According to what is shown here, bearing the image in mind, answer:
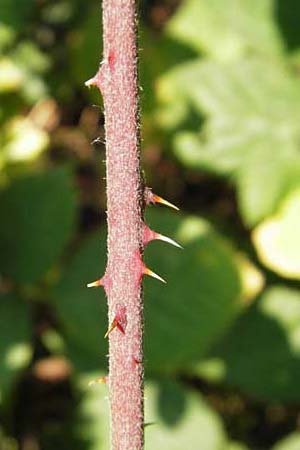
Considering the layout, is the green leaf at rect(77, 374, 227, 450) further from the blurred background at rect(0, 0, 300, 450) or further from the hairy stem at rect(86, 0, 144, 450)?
the hairy stem at rect(86, 0, 144, 450)

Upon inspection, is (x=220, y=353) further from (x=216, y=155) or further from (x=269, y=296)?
(x=216, y=155)

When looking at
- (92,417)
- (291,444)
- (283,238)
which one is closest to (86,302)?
(92,417)

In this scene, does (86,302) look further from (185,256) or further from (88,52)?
(88,52)

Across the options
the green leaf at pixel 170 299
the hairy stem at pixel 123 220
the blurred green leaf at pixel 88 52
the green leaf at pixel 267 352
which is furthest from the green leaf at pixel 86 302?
the hairy stem at pixel 123 220

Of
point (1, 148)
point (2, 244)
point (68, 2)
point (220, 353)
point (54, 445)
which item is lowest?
point (54, 445)

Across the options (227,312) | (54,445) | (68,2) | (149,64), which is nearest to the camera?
(227,312)

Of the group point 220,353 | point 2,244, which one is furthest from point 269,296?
point 2,244

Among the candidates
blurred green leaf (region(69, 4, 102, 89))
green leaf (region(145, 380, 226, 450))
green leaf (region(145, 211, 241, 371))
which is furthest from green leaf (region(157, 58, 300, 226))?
green leaf (region(145, 380, 226, 450))
